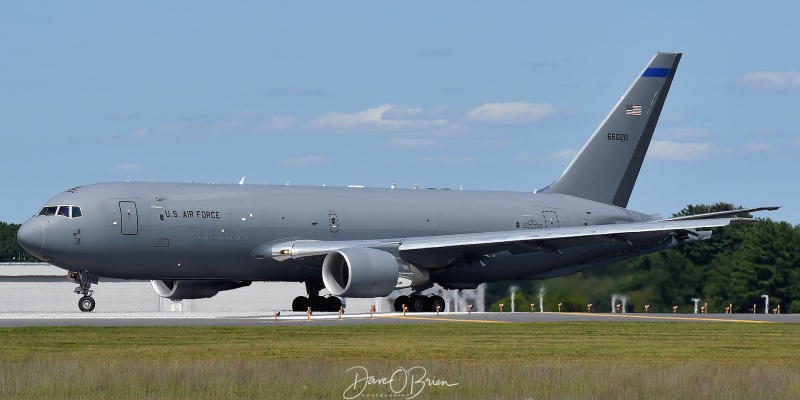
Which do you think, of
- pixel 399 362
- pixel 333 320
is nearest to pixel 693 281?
pixel 333 320

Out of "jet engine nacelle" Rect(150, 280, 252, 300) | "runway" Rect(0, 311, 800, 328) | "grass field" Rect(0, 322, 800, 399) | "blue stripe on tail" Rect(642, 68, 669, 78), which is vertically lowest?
"grass field" Rect(0, 322, 800, 399)

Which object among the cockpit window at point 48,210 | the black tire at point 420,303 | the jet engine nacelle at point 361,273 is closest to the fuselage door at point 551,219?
the black tire at point 420,303

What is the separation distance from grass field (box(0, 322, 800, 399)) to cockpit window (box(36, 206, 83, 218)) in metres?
9.08

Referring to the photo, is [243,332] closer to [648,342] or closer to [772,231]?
[648,342]

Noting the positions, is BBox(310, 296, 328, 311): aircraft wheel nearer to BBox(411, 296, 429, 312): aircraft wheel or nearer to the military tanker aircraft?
the military tanker aircraft

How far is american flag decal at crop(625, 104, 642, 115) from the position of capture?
50406 millimetres

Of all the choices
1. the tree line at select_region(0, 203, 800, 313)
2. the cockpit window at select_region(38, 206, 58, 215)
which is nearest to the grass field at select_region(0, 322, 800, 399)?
the cockpit window at select_region(38, 206, 58, 215)

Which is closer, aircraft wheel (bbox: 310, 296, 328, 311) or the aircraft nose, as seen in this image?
the aircraft nose

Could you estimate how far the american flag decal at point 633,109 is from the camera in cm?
5041

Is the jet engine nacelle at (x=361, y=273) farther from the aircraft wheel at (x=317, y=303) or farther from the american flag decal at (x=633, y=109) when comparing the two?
the american flag decal at (x=633, y=109)

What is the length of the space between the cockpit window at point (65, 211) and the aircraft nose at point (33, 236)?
1.67ft

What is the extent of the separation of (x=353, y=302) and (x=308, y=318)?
78.8ft

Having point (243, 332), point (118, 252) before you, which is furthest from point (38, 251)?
point (243, 332)

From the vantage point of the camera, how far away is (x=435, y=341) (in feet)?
89.4
